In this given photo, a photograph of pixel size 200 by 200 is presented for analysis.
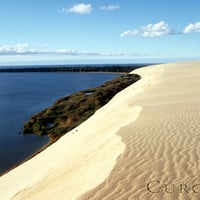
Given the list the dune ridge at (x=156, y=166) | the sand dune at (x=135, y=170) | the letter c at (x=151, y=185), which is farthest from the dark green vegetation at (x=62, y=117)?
the letter c at (x=151, y=185)

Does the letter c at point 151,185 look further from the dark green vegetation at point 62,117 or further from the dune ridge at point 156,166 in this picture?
the dark green vegetation at point 62,117

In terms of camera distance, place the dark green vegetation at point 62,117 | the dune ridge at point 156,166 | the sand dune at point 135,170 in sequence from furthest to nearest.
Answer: the dark green vegetation at point 62,117 < the sand dune at point 135,170 < the dune ridge at point 156,166

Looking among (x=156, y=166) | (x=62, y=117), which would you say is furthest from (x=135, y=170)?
(x=62, y=117)

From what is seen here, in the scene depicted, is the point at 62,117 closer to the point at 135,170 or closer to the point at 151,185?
the point at 135,170

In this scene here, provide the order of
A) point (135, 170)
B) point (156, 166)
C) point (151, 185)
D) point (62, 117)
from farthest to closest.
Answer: point (62, 117), point (156, 166), point (135, 170), point (151, 185)

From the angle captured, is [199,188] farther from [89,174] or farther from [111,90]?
[111,90]

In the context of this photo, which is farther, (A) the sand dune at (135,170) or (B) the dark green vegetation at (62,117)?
(B) the dark green vegetation at (62,117)

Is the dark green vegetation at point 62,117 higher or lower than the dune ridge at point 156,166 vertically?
lower

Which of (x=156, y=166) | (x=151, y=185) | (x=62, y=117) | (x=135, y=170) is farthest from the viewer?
(x=62, y=117)

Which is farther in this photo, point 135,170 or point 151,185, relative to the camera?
point 135,170

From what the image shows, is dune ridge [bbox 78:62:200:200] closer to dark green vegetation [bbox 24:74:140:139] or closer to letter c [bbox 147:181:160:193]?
letter c [bbox 147:181:160:193]

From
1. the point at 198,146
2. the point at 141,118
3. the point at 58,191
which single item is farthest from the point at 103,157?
the point at 141,118

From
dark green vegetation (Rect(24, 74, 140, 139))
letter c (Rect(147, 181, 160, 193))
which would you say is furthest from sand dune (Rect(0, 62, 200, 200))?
dark green vegetation (Rect(24, 74, 140, 139))
